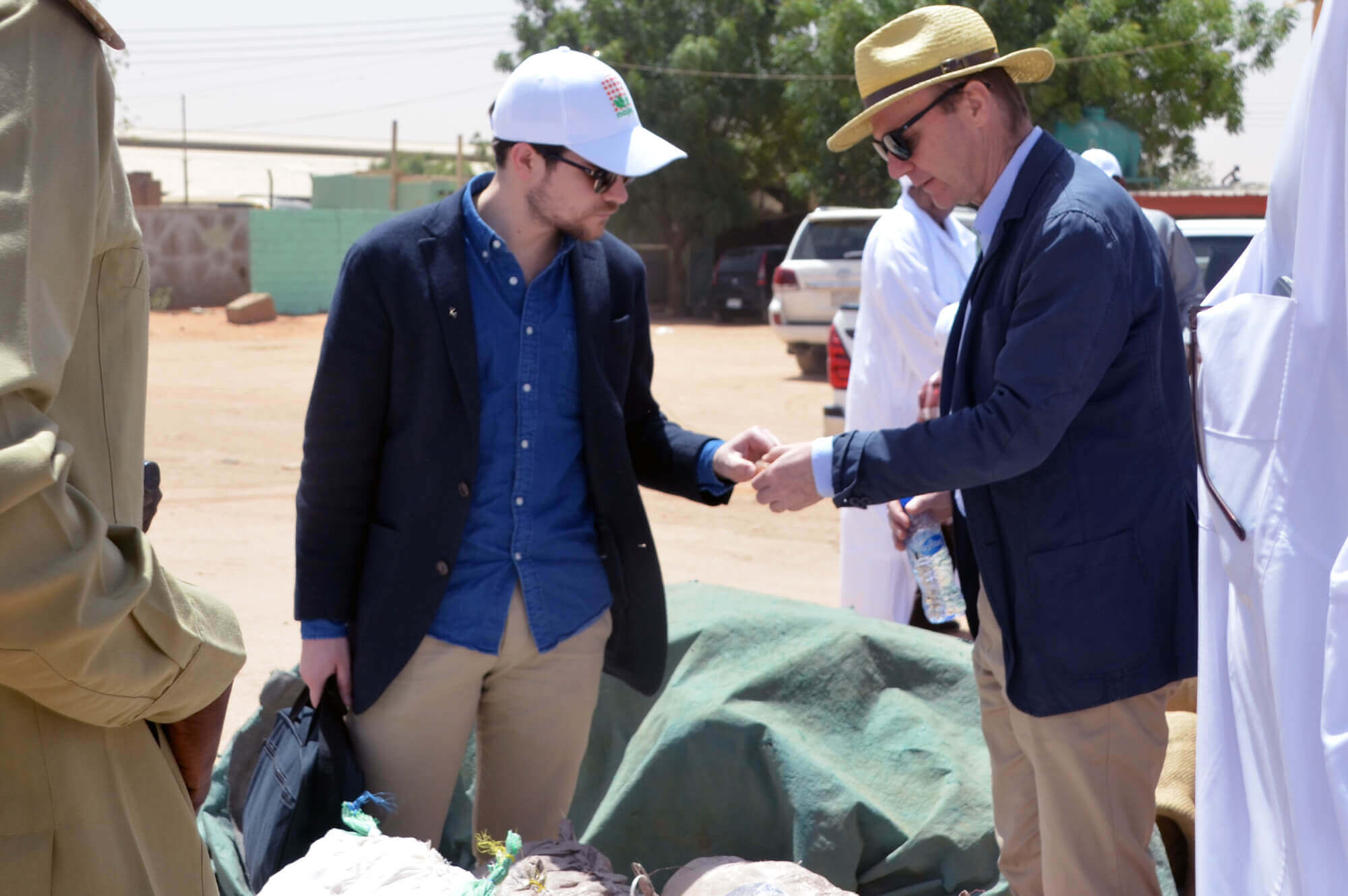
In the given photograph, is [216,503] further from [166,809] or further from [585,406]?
[166,809]

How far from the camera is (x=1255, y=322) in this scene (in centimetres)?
186

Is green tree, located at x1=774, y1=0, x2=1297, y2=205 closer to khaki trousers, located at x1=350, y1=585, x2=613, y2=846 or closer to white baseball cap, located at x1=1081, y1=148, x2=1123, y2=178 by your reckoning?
white baseball cap, located at x1=1081, y1=148, x2=1123, y2=178

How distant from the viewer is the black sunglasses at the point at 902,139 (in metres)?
2.78

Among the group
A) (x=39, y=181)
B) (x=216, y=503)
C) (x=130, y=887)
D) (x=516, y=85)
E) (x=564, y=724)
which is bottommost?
(x=216, y=503)

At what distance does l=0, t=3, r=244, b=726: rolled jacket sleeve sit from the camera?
124 cm

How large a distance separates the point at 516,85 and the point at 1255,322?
1610 mm

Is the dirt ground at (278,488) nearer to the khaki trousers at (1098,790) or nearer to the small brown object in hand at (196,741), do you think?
the khaki trousers at (1098,790)

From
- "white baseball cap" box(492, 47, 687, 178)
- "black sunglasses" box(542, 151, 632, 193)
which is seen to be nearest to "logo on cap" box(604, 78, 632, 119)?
"white baseball cap" box(492, 47, 687, 178)

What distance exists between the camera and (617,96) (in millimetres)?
2859

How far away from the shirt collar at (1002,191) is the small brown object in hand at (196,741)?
1844 millimetres

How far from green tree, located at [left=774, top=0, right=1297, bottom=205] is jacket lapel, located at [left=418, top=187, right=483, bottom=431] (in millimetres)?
24085

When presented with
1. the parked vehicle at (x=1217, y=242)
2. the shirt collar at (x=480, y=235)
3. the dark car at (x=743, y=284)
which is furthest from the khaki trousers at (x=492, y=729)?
the dark car at (x=743, y=284)

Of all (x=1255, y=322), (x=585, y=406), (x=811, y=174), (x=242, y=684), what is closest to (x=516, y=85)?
(x=585, y=406)

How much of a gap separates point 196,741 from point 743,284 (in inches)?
1062
